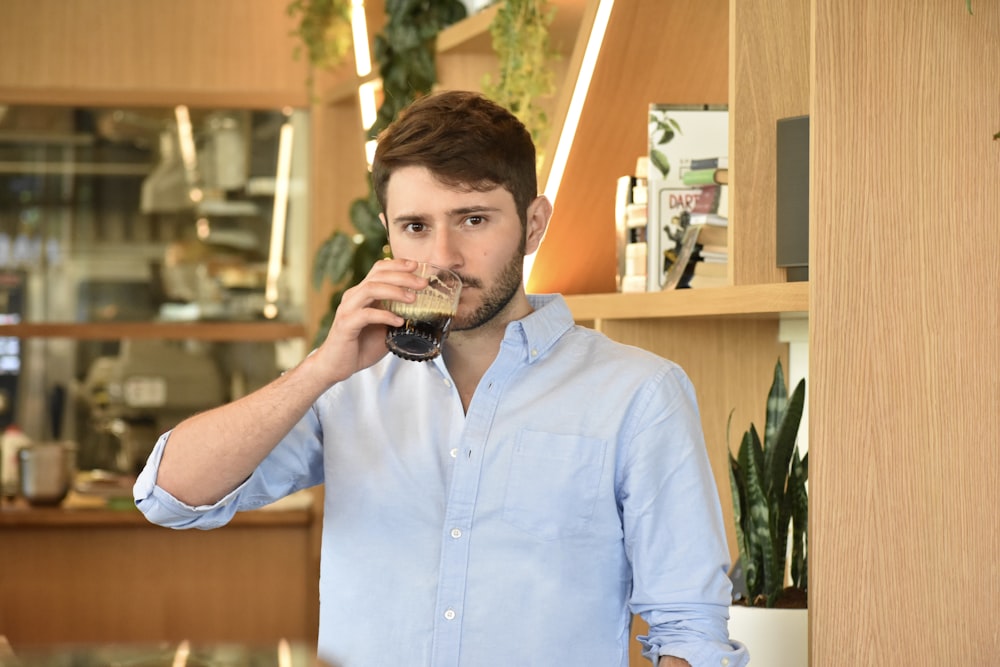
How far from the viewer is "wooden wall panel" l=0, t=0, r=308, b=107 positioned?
4805 millimetres

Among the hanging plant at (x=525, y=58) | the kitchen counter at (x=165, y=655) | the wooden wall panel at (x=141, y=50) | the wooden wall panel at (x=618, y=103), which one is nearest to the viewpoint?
the kitchen counter at (x=165, y=655)

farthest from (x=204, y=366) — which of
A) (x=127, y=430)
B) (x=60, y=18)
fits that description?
(x=60, y=18)

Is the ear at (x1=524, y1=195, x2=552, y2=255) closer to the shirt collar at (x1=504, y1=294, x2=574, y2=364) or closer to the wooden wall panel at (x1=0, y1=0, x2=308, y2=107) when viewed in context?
the shirt collar at (x1=504, y1=294, x2=574, y2=364)

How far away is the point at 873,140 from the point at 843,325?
Answer: 268 millimetres

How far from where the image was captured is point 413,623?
1667 millimetres

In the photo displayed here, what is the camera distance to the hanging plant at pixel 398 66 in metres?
3.58

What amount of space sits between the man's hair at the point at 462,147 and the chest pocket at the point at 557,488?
1.14 feet

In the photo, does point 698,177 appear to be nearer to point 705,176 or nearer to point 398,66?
point 705,176

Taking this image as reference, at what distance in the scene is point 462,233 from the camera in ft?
5.59

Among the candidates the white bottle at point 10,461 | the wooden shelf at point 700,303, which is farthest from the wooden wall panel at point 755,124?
the white bottle at point 10,461

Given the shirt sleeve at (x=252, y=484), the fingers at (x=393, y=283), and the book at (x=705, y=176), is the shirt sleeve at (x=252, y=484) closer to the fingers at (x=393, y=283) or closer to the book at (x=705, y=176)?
the fingers at (x=393, y=283)

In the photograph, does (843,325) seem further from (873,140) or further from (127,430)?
(127,430)

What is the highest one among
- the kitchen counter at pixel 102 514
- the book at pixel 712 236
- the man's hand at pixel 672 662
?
the book at pixel 712 236

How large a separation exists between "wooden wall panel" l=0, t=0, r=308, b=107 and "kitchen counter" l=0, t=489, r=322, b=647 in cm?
158
